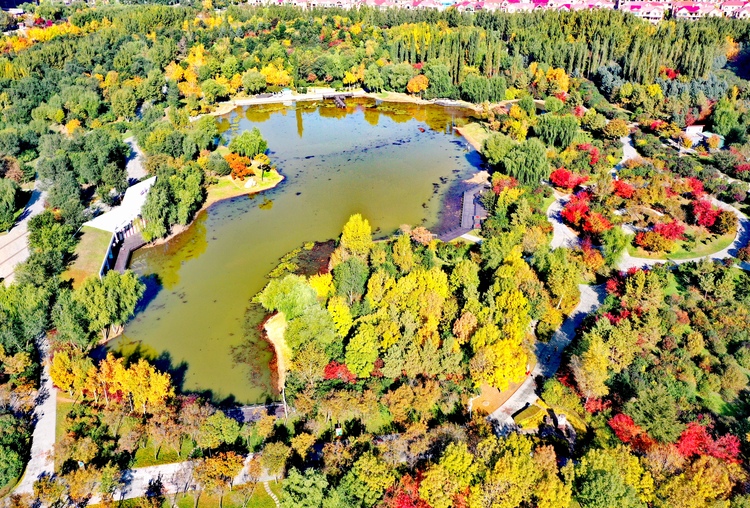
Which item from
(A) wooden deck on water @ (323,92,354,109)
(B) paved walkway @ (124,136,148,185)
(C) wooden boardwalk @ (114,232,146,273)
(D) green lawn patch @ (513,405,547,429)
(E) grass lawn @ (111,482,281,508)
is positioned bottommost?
(E) grass lawn @ (111,482,281,508)

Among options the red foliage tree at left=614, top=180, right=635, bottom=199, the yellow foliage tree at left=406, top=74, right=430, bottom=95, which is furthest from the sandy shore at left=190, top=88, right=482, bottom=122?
the red foliage tree at left=614, top=180, right=635, bottom=199

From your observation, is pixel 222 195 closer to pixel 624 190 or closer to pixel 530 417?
pixel 530 417

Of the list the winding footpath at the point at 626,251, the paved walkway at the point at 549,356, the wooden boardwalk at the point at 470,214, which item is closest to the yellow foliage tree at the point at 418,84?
the wooden boardwalk at the point at 470,214

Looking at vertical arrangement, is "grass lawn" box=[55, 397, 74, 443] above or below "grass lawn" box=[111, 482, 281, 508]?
above

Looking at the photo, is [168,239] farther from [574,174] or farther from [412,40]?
[412,40]

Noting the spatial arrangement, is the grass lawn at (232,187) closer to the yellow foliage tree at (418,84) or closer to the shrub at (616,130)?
the yellow foliage tree at (418,84)

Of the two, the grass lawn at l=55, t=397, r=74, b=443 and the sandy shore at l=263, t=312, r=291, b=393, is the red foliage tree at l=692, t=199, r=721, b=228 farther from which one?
the grass lawn at l=55, t=397, r=74, b=443

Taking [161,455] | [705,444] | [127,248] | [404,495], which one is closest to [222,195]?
[127,248]

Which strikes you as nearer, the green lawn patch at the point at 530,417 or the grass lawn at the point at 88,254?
the green lawn patch at the point at 530,417
